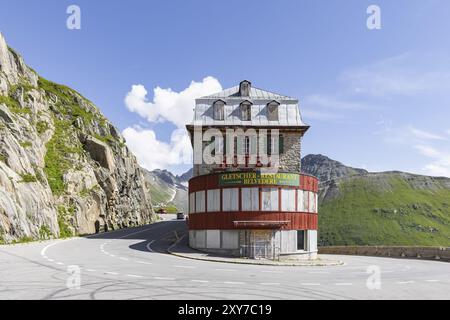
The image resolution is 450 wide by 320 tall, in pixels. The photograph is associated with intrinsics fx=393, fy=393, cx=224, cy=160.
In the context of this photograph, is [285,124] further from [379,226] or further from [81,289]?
[379,226]

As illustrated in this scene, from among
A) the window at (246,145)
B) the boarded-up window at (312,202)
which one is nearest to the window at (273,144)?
the window at (246,145)

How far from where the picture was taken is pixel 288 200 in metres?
33.1

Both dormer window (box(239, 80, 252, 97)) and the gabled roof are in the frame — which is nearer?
the gabled roof

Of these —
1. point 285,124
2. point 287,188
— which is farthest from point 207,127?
point 287,188

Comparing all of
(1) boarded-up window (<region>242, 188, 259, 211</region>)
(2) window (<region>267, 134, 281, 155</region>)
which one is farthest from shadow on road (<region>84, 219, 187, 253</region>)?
(2) window (<region>267, 134, 281, 155</region>)

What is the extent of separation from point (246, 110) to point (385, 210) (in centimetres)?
11607

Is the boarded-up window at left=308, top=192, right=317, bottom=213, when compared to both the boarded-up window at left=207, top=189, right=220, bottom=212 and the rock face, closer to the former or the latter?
the boarded-up window at left=207, top=189, right=220, bottom=212

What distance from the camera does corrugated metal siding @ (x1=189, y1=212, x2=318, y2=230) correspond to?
3241 centimetres

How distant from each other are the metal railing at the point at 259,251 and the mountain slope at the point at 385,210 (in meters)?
99.0

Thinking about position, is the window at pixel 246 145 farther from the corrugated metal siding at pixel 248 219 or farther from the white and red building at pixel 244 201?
the corrugated metal siding at pixel 248 219

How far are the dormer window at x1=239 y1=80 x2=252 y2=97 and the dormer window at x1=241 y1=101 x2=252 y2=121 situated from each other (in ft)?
5.87

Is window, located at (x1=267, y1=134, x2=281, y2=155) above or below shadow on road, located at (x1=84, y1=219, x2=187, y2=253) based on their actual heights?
above

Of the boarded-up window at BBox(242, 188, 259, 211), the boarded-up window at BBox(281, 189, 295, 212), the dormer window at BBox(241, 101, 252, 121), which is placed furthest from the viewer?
the dormer window at BBox(241, 101, 252, 121)

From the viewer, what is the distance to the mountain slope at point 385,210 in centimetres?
12728
